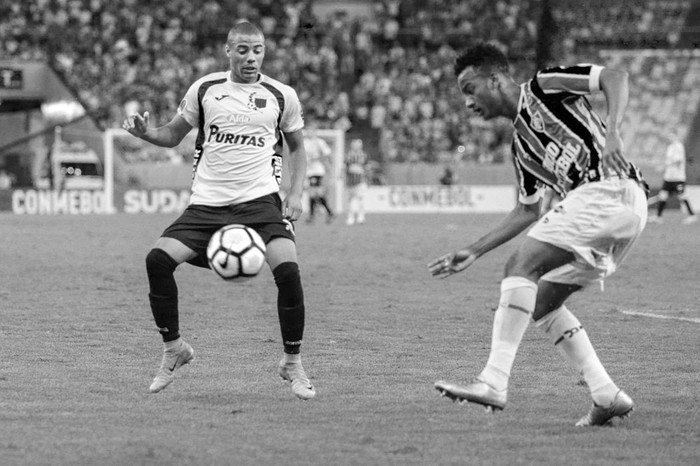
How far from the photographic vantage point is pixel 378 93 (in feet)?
133

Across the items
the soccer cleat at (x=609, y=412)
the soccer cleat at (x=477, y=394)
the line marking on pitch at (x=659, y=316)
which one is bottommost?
the line marking on pitch at (x=659, y=316)

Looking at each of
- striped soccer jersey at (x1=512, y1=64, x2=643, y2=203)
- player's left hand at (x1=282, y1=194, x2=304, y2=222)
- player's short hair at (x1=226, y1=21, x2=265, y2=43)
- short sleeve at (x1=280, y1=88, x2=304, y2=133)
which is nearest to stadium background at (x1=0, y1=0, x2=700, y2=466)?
player's left hand at (x1=282, y1=194, x2=304, y2=222)

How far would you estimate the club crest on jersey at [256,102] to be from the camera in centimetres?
759

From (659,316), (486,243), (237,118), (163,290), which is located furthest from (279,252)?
(659,316)

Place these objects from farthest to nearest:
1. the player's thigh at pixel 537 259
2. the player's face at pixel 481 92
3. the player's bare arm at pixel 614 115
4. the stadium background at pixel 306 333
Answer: the player's face at pixel 481 92
the player's thigh at pixel 537 259
the stadium background at pixel 306 333
the player's bare arm at pixel 614 115

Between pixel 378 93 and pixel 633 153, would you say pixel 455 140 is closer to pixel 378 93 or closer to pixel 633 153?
pixel 378 93

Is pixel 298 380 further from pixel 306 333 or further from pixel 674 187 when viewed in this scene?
pixel 674 187

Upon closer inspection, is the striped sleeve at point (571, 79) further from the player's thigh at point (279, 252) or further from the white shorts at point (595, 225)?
the player's thigh at point (279, 252)

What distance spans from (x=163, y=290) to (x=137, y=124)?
1.00m

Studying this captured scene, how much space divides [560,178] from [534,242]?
0.38 meters

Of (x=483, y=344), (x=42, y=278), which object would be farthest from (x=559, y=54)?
(x=483, y=344)

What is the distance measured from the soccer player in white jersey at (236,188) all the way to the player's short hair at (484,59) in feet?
5.05

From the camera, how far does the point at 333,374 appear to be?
814 cm

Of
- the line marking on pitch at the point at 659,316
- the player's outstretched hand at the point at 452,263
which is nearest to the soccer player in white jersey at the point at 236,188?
the player's outstretched hand at the point at 452,263
